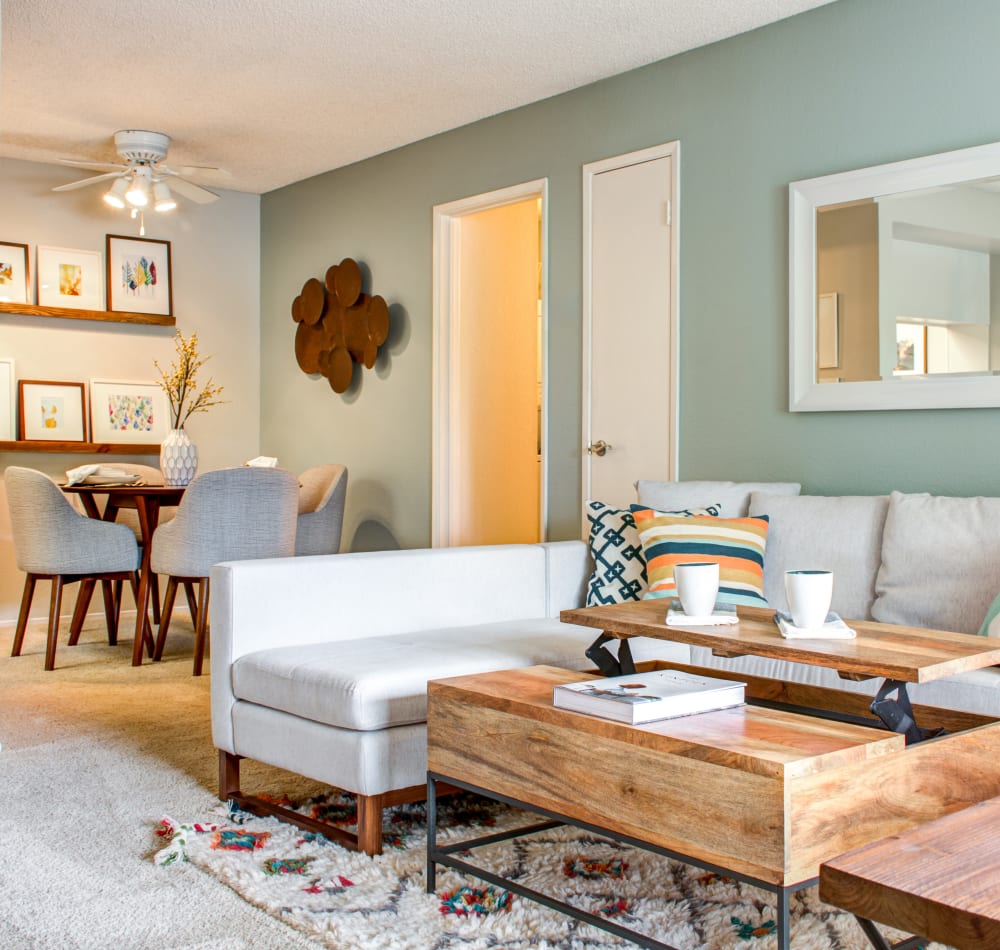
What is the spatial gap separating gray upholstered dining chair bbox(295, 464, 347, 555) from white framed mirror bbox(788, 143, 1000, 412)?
241cm

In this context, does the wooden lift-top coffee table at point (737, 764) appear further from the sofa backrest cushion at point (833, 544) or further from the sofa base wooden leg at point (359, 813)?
the sofa backrest cushion at point (833, 544)

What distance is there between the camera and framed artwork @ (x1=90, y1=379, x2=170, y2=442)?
6.07 m

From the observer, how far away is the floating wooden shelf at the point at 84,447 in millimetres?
5758

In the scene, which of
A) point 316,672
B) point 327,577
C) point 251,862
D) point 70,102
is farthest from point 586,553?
point 70,102

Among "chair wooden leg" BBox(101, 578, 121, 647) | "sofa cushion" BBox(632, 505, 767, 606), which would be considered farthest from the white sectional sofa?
"chair wooden leg" BBox(101, 578, 121, 647)

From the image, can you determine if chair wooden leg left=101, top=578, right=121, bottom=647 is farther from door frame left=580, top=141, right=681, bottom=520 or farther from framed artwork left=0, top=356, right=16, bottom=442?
door frame left=580, top=141, right=681, bottom=520

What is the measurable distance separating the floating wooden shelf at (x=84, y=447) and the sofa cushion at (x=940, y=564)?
4.34 metres

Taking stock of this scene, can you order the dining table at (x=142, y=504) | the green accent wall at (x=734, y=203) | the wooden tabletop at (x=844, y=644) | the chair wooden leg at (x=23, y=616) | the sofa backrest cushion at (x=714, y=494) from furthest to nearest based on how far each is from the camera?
the chair wooden leg at (x=23, y=616)
the dining table at (x=142, y=504)
the sofa backrest cushion at (x=714, y=494)
the green accent wall at (x=734, y=203)
the wooden tabletop at (x=844, y=644)

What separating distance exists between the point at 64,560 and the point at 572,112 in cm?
286

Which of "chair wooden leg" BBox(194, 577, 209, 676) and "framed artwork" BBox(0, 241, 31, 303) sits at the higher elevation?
"framed artwork" BBox(0, 241, 31, 303)

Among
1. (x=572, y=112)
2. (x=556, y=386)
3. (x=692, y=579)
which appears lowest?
(x=692, y=579)

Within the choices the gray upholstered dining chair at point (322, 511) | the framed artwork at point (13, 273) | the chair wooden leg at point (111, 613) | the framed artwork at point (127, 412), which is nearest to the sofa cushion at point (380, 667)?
the gray upholstered dining chair at point (322, 511)

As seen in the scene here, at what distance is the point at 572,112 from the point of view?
15.2ft

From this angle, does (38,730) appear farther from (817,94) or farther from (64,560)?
(817,94)
